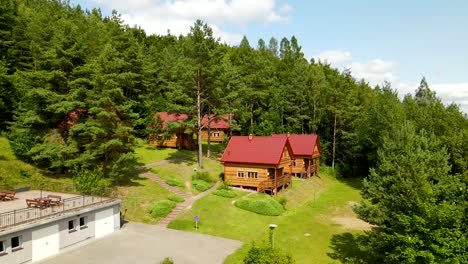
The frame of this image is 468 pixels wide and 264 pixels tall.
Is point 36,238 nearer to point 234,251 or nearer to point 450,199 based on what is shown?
point 234,251

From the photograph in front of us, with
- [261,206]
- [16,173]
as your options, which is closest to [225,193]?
[261,206]

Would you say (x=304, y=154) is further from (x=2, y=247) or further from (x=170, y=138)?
(x=2, y=247)

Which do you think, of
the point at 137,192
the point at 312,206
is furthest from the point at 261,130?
the point at 137,192

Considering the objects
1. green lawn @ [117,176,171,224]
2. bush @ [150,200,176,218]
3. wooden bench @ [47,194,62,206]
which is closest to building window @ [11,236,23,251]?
wooden bench @ [47,194,62,206]

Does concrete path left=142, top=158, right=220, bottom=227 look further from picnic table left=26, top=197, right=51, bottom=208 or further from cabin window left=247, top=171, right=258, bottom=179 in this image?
picnic table left=26, top=197, right=51, bottom=208

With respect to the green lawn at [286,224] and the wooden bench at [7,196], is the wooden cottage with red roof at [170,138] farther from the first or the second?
the wooden bench at [7,196]
